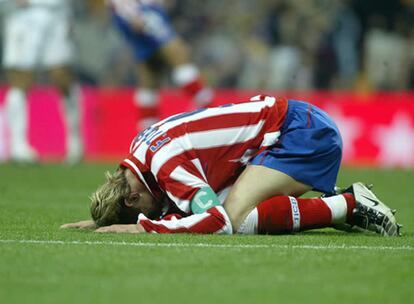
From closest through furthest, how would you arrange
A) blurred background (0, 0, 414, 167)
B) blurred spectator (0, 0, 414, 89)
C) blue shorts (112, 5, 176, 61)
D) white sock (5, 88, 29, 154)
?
blue shorts (112, 5, 176, 61), white sock (5, 88, 29, 154), blurred background (0, 0, 414, 167), blurred spectator (0, 0, 414, 89)

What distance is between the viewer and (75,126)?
1383 cm

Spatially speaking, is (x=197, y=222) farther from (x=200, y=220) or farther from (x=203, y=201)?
(x=203, y=201)

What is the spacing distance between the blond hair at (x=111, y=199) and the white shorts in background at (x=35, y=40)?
759cm

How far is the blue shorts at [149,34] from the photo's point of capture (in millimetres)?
12148

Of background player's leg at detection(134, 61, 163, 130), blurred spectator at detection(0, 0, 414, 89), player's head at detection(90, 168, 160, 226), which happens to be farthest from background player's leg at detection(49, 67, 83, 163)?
player's head at detection(90, 168, 160, 226)

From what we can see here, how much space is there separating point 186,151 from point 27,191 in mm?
4286

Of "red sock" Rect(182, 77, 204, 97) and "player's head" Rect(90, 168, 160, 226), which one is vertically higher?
"red sock" Rect(182, 77, 204, 97)

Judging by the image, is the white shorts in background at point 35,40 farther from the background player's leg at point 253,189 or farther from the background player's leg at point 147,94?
the background player's leg at point 253,189

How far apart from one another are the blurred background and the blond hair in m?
9.36

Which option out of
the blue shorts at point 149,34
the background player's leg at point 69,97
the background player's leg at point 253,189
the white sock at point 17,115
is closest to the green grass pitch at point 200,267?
the background player's leg at point 253,189

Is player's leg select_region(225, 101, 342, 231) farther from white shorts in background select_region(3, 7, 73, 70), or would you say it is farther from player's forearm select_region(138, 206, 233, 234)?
white shorts in background select_region(3, 7, 73, 70)

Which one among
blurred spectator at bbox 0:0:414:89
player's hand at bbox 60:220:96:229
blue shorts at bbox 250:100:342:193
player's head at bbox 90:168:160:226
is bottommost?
player's hand at bbox 60:220:96:229

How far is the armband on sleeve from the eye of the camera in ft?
19.6

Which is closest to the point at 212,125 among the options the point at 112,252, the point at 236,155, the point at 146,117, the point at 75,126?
the point at 236,155
